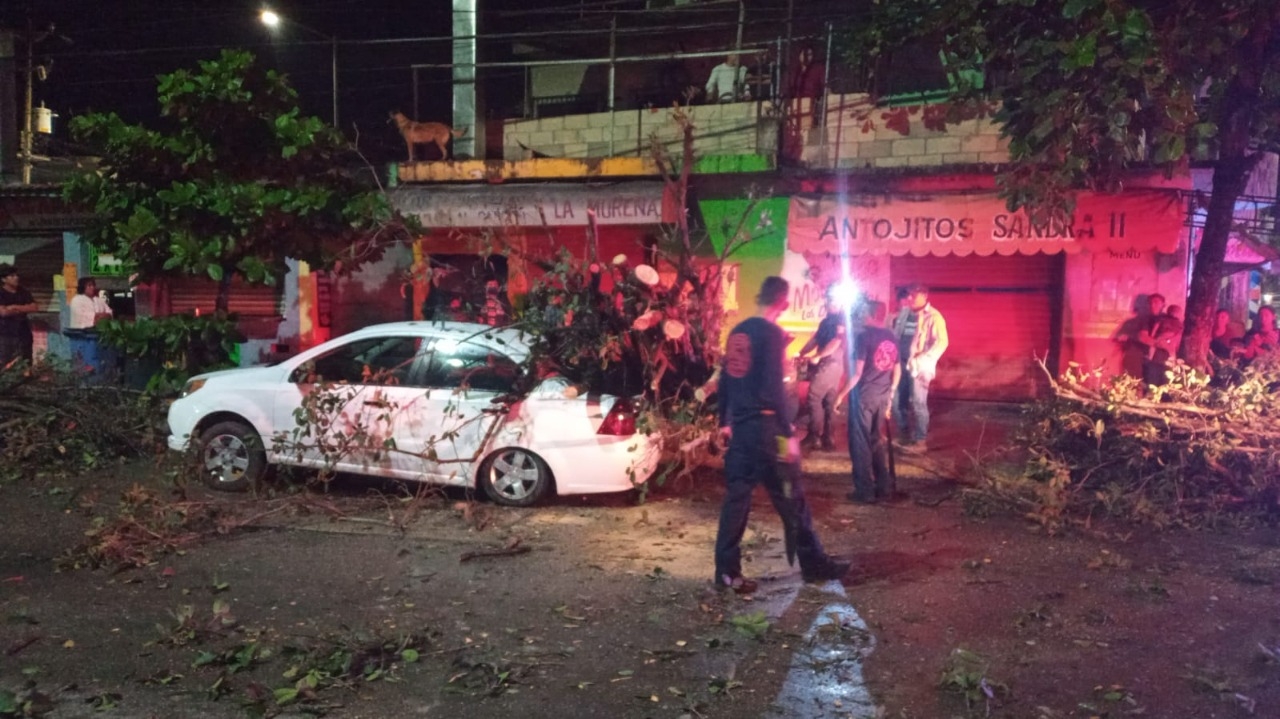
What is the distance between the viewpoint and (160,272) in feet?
31.4

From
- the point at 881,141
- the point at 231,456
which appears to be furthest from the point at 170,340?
the point at 881,141

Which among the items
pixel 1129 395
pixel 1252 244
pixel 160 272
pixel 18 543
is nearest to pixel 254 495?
pixel 18 543

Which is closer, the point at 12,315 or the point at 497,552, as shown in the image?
the point at 497,552

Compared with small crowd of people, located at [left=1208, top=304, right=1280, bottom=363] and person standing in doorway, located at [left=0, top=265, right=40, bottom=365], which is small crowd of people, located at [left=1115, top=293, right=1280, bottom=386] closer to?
small crowd of people, located at [left=1208, top=304, right=1280, bottom=363]

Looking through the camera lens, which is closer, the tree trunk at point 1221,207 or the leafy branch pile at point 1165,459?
the leafy branch pile at point 1165,459

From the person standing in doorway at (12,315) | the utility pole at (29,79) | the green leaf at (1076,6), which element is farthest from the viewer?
the utility pole at (29,79)

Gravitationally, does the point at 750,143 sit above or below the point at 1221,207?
above

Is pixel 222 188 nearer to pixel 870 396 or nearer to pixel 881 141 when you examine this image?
pixel 870 396

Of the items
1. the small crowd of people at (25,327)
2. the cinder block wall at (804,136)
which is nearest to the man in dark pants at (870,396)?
the cinder block wall at (804,136)

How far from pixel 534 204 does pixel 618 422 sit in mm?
6351

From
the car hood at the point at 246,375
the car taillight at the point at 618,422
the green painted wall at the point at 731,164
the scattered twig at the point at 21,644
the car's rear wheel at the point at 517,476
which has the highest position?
the green painted wall at the point at 731,164

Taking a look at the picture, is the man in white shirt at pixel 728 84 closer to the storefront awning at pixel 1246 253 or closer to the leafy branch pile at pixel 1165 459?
the storefront awning at pixel 1246 253

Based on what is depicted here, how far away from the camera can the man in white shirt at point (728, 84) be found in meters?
13.5

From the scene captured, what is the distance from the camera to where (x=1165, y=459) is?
7109 mm
